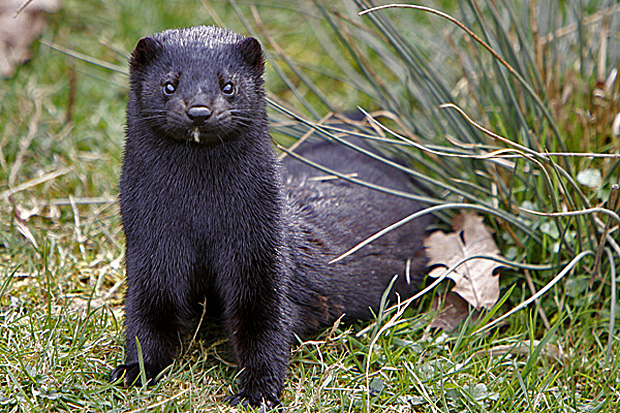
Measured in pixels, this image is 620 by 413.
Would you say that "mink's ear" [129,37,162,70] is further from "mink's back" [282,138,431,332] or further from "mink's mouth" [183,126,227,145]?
"mink's back" [282,138,431,332]

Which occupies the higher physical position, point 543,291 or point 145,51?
point 145,51

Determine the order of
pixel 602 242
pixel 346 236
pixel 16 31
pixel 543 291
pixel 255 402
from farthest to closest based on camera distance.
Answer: pixel 16 31 → pixel 346 236 → pixel 602 242 → pixel 543 291 → pixel 255 402

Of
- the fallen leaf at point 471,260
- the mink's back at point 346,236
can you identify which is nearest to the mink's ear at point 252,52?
the mink's back at point 346,236

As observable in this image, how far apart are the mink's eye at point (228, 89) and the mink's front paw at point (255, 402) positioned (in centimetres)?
119

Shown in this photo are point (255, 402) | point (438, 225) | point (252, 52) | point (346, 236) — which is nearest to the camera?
point (252, 52)

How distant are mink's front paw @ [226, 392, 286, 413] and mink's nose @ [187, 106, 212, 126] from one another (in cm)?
113

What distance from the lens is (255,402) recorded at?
2914 mm

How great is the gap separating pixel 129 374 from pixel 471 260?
1.78 m

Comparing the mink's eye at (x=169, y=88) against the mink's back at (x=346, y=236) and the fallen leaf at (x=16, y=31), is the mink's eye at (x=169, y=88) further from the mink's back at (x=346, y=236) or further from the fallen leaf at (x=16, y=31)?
the fallen leaf at (x=16, y=31)

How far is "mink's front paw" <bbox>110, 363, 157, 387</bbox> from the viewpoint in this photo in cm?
291

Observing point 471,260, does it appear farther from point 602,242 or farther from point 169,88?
point 169,88

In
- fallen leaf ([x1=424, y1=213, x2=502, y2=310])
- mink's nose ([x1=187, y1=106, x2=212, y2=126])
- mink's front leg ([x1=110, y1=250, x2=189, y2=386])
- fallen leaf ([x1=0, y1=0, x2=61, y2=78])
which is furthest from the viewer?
fallen leaf ([x1=0, y1=0, x2=61, y2=78])

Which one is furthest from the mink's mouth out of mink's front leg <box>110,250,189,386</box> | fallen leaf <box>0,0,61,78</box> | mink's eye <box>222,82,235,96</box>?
fallen leaf <box>0,0,61,78</box>

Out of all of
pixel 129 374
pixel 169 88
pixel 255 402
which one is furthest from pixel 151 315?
pixel 169 88
